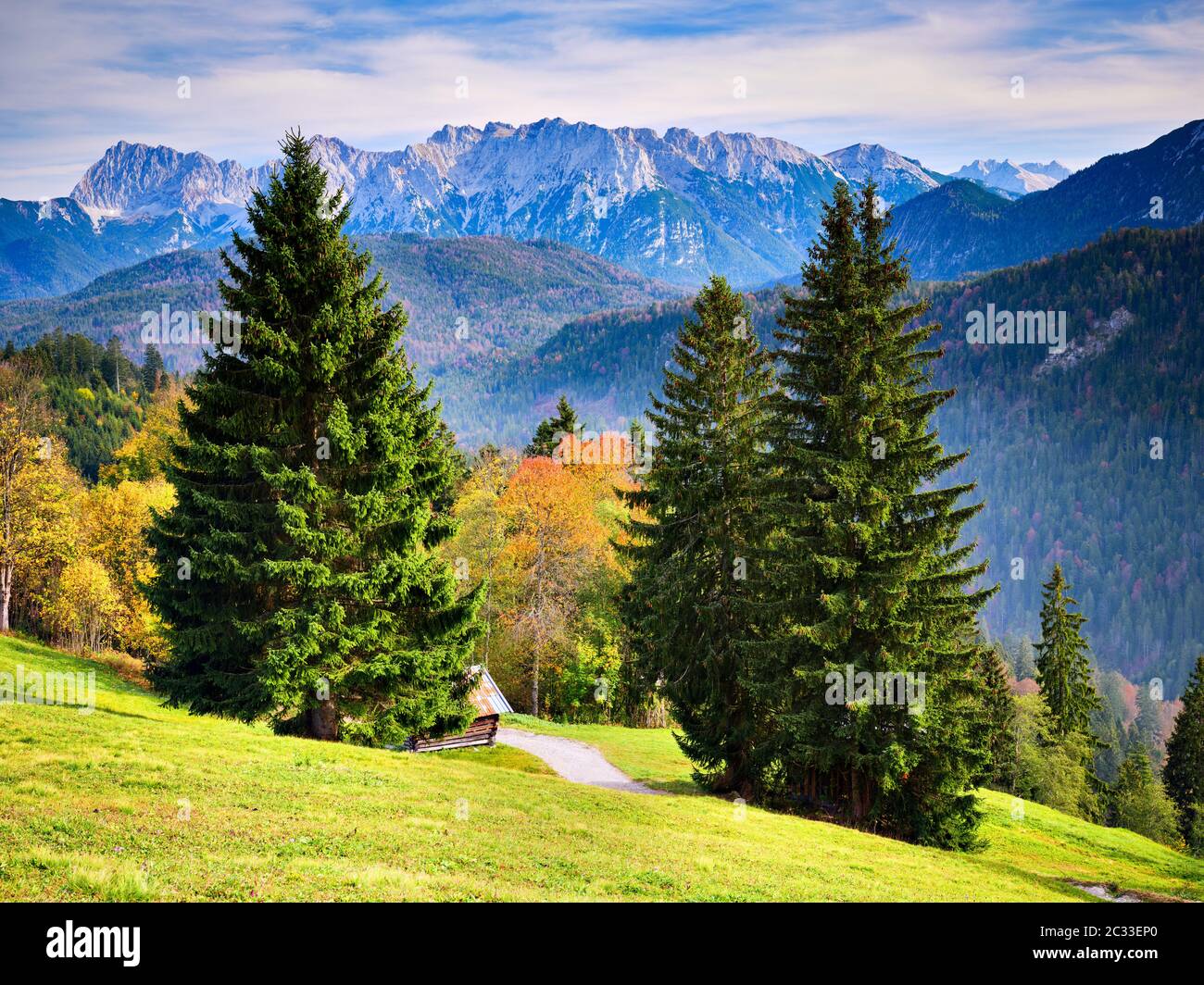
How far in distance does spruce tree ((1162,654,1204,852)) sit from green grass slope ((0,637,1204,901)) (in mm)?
51454

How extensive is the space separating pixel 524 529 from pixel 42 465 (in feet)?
85.7

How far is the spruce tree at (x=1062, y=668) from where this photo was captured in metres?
62.1

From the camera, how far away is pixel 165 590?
23.1 metres

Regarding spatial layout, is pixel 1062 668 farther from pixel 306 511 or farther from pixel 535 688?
pixel 306 511

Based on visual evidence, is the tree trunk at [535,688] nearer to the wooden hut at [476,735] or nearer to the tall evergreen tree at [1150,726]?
the wooden hut at [476,735]

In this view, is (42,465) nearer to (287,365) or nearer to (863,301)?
(287,365)

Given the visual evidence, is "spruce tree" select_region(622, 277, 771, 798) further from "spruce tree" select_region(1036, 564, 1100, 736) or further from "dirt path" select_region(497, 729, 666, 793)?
"spruce tree" select_region(1036, 564, 1100, 736)

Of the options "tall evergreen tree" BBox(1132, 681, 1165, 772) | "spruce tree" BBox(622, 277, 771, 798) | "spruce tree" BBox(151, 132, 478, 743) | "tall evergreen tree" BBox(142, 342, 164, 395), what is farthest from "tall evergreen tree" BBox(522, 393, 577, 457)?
"tall evergreen tree" BBox(1132, 681, 1165, 772)

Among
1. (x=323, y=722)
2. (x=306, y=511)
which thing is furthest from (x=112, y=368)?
(x=306, y=511)

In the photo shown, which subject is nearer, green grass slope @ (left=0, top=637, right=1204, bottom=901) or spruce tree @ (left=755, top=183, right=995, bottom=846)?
green grass slope @ (left=0, top=637, right=1204, bottom=901)

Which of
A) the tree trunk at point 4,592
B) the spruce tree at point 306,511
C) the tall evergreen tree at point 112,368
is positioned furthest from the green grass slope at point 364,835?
the tall evergreen tree at point 112,368

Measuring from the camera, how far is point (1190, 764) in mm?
74000

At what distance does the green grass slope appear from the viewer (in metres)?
10.8

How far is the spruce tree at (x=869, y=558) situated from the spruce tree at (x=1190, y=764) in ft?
184
